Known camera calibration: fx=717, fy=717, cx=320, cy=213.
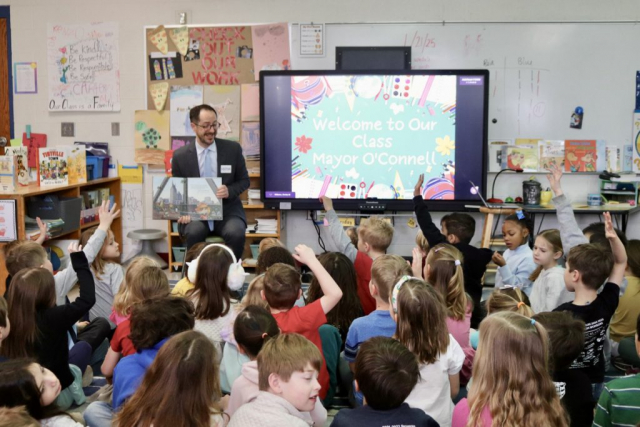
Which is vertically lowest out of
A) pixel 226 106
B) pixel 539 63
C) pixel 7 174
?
pixel 7 174

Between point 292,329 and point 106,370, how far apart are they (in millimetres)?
804

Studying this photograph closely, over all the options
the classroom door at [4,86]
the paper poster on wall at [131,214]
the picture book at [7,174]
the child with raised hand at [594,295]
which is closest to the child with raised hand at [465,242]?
the child with raised hand at [594,295]

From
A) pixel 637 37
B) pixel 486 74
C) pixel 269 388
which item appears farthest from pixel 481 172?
pixel 269 388

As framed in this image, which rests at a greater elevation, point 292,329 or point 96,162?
point 96,162

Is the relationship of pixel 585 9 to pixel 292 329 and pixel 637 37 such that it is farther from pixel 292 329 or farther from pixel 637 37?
pixel 292 329

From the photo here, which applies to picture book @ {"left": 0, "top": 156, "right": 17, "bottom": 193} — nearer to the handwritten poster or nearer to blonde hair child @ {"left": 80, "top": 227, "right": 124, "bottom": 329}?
blonde hair child @ {"left": 80, "top": 227, "right": 124, "bottom": 329}

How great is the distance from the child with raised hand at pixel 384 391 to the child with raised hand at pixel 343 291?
1.30 m

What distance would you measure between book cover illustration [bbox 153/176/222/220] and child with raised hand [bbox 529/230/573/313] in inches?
80.1

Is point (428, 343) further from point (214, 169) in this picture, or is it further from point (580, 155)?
point (580, 155)

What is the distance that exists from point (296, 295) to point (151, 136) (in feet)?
12.7

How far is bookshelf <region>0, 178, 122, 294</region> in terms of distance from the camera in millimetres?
4770

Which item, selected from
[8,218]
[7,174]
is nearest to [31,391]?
[8,218]

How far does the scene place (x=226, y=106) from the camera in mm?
6035

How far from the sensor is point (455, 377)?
258 cm
